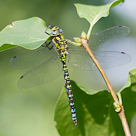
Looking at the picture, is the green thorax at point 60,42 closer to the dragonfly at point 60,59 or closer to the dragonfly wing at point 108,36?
the dragonfly at point 60,59

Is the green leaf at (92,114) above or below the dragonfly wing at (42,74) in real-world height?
below

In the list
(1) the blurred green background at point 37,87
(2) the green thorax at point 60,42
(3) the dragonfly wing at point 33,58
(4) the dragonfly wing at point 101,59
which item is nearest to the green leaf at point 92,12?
(2) the green thorax at point 60,42

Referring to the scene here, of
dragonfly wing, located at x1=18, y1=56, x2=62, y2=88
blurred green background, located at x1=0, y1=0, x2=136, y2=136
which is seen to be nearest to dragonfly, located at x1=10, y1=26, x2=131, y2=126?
dragonfly wing, located at x1=18, y1=56, x2=62, y2=88

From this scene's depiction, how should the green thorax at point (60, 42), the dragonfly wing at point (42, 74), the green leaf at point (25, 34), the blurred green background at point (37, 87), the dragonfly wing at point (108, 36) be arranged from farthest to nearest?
the blurred green background at point (37, 87), the dragonfly wing at point (42, 74), the dragonfly wing at point (108, 36), the green thorax at point (60, 42), the green leaf at point (25, 34)

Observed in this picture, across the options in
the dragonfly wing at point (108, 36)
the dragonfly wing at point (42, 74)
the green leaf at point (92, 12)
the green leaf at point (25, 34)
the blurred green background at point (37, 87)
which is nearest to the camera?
the green leaf at point (25, 34)

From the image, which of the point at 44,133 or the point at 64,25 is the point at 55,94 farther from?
the point at 64,25

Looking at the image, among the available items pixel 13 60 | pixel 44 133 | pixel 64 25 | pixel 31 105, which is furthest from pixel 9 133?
pixel 64 25
